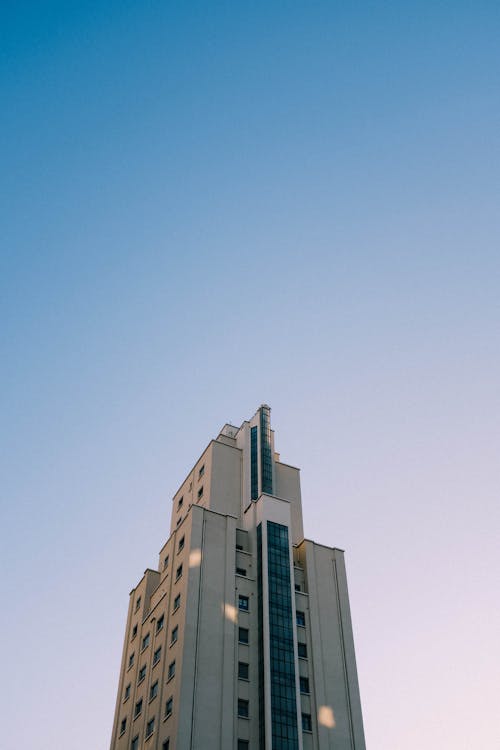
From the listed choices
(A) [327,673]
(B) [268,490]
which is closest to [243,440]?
(B) [268,490]

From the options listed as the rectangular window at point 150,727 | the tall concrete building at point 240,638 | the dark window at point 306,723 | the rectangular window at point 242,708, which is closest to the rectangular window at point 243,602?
the tall concrete building at point 240,638

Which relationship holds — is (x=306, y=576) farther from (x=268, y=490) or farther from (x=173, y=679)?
(x=173, y=679)

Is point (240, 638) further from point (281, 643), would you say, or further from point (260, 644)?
point (281, 643)

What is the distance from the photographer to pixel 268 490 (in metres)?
76.9

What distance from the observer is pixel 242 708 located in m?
57.1

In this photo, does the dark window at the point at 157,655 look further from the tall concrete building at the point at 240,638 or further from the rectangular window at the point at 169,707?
the rectangular window at the point at 169,707

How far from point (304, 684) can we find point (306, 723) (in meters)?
3.23

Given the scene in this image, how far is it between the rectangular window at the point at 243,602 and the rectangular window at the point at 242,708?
8.03m

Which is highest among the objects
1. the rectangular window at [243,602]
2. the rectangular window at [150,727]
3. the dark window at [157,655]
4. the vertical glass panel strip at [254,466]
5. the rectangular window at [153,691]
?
the vertical glass panel strip at [254,466]

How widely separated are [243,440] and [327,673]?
2880cm

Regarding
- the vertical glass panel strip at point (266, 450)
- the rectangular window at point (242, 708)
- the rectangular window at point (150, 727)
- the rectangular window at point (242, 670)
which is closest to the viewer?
the rectangular window at point (242, 708)

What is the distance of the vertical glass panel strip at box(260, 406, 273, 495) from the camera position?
7756cm

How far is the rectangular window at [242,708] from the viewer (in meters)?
56.7

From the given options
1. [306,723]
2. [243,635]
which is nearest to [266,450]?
[243,635]
